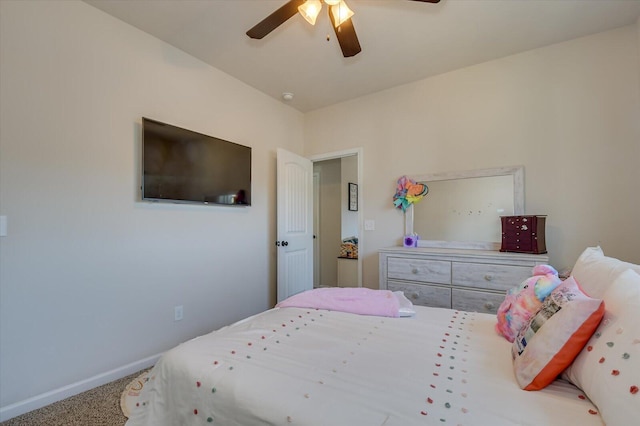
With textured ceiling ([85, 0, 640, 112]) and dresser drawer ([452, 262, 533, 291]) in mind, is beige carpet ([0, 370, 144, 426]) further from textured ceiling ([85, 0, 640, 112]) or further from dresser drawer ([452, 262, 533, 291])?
textured ceiling ([85, 0, 640, 112])

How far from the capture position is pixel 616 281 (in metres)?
1.04

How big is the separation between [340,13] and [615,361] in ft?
6.05

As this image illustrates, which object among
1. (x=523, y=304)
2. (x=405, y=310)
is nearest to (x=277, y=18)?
(x=405, y=310)

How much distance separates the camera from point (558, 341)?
3.06 ft

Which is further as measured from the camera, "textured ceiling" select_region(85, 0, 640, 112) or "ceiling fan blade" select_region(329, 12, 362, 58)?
"textured ceiling" select_region(85, 0, 640, 112)

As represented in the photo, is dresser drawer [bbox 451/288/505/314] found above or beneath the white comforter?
beneath

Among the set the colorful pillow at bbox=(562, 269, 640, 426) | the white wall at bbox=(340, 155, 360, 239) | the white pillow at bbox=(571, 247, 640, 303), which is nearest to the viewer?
the colorful pillow at bbox=(562, 269, 640, 426)

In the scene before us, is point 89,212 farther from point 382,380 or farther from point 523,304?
point 523,304

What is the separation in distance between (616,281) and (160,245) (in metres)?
2.73

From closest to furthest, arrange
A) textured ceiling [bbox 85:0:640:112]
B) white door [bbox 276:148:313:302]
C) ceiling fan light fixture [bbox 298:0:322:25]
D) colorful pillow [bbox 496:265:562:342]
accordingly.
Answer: colorful pillow [bbox 496:265:562:342] → ceiling fan light fixture [bbox 298:0:322:25] → textured ceiling [bbox 85:0:640:112] → white door [bbox 276:148:313:302]

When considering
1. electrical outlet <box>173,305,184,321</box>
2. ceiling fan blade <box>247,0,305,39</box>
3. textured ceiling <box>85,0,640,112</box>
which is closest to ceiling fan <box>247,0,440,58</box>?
ceiling fan blade <box>247,0,305,39</box>

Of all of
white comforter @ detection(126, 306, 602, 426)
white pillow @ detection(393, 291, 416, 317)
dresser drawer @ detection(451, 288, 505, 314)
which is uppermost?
white pillow @ detection(393, 291, 416, 317)

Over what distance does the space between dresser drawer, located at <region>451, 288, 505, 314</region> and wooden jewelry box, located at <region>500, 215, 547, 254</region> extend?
442mm

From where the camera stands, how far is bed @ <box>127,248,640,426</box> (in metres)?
0.79
